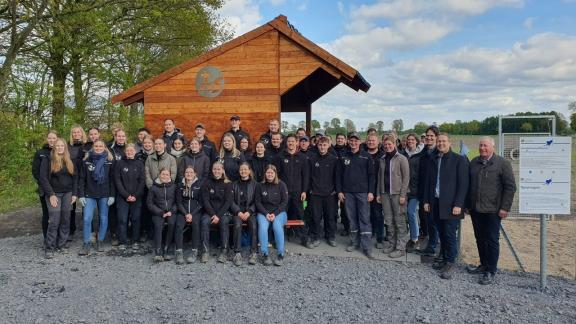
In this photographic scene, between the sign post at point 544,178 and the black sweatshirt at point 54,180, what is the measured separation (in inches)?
258

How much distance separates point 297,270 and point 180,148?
2.90 m

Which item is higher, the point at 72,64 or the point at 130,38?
the point at 130,38

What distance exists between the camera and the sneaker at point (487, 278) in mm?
5352

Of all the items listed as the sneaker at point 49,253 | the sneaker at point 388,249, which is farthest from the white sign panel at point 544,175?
the sneaker at point 49,253

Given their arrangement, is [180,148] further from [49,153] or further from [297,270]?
[297,270]

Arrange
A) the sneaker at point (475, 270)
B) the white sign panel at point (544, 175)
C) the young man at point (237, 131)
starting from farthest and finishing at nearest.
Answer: the young man at point (237, 131)
the sneaker at point (475, 270)
the white sign panel at point (544, 175)

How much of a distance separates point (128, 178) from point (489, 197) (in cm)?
530

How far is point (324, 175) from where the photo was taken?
6.86m

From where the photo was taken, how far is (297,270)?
5.85m

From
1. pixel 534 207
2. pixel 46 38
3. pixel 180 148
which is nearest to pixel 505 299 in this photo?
pixel 534 207

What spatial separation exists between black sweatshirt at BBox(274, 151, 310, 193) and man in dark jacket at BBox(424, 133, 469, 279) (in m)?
1.98

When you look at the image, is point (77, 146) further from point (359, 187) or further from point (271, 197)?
point (359, 187)

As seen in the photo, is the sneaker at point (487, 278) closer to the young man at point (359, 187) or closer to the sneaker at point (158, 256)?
the young man at point (359, 187)

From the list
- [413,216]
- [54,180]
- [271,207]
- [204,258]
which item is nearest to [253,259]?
[204,258]
